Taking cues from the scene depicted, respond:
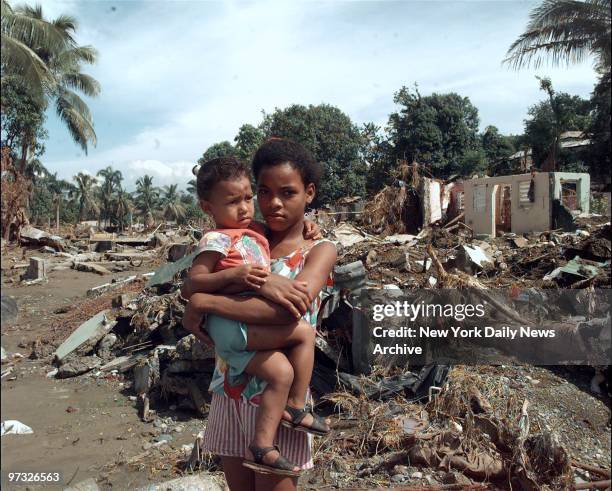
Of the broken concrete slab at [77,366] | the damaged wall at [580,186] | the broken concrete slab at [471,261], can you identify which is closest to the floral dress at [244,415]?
the broken concrete slab at [77,366]

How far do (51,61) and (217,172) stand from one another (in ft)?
21.0

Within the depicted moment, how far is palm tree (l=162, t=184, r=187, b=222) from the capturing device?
150 feet

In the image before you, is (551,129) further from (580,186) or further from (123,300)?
(123,300)

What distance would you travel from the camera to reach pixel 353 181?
84.3 ft

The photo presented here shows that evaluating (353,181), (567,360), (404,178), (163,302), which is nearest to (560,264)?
(567,360)

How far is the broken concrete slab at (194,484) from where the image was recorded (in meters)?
2.84

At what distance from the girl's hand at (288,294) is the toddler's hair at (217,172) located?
35 centimetres

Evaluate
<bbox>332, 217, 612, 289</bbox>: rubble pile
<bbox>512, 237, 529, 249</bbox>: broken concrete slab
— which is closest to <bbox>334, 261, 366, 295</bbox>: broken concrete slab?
<bbox>332, 217, 612, 289</bbox>: rubble pile

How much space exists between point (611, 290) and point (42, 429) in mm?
5759

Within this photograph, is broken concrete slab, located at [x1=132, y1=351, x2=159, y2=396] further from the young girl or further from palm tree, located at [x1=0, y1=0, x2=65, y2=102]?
the young girl

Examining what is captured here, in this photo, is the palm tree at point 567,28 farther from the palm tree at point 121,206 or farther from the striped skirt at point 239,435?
the palm tree at point 121,206

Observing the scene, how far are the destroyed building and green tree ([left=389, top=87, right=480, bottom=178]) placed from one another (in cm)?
821

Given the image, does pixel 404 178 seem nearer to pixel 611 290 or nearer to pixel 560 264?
pixel 560 264

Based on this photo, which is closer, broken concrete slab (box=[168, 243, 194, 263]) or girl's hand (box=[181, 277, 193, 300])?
girl's hand (box=[181, 277, 193, 300])
